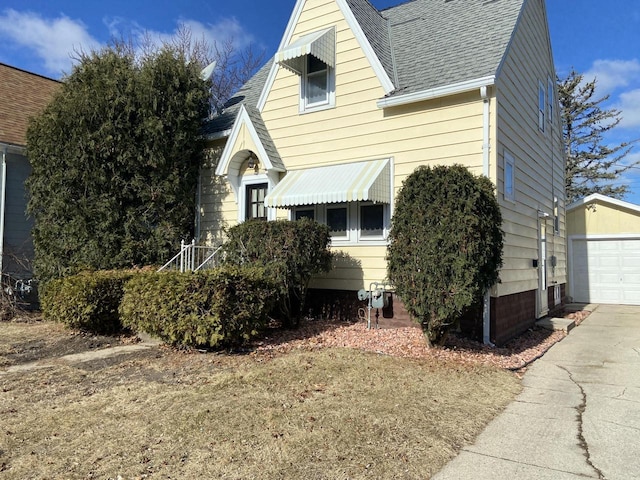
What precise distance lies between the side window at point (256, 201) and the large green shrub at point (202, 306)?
3.62 m

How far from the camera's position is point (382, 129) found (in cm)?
957

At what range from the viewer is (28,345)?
817 centimetres

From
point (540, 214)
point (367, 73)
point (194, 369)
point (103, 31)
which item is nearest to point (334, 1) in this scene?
point (367, 73)

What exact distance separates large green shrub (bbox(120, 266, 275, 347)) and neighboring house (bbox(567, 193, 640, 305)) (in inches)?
568

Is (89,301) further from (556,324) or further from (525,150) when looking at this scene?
(556,324)

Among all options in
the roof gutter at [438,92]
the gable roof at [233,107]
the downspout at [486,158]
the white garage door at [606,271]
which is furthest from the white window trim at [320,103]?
the white garage door at [606,271]

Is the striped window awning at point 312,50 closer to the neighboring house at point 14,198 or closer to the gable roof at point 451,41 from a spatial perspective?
the gable roof at point 451,41

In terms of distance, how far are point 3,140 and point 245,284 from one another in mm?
9349

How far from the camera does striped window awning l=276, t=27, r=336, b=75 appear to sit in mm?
9695

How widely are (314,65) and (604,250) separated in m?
13.3

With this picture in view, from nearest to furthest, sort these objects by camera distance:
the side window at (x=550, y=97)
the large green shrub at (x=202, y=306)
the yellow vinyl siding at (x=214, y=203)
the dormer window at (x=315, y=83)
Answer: the large green shrub at (x=202, y=306) < the dormer window at (x=315, y=83) < the yellow vinyl siding at (x=214, y=203) < the side window at (x=550, y=97)

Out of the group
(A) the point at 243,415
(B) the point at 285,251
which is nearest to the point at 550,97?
(B) the point at 285,251

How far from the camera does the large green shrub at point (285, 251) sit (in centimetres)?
838

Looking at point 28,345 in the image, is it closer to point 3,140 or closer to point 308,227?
point 308,227
